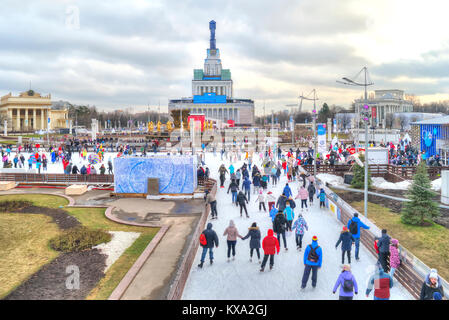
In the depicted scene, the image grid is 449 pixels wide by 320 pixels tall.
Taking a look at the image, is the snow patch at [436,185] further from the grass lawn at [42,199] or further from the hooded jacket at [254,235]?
the grass lawn at [42,199]

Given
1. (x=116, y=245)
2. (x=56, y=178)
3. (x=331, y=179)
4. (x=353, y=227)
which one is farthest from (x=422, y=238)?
(x=56, y=178)

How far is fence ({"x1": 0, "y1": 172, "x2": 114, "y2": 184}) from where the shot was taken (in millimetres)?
22844

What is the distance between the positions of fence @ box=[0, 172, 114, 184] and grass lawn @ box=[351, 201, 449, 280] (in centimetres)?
1629

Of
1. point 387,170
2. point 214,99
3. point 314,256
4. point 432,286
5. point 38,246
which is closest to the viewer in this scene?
point 432,286

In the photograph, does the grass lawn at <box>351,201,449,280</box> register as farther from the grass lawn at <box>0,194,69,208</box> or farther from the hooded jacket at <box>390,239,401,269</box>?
the grass lawn at <box>0,194,69,208</box>

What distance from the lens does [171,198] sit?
59.9 feet

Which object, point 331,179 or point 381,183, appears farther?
point 331,179

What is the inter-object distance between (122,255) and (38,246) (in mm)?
3263

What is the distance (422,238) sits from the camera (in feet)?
41.2

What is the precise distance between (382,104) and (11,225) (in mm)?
125092

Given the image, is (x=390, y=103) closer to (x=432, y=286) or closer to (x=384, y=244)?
(x=384, y=244)

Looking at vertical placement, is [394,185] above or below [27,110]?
below
